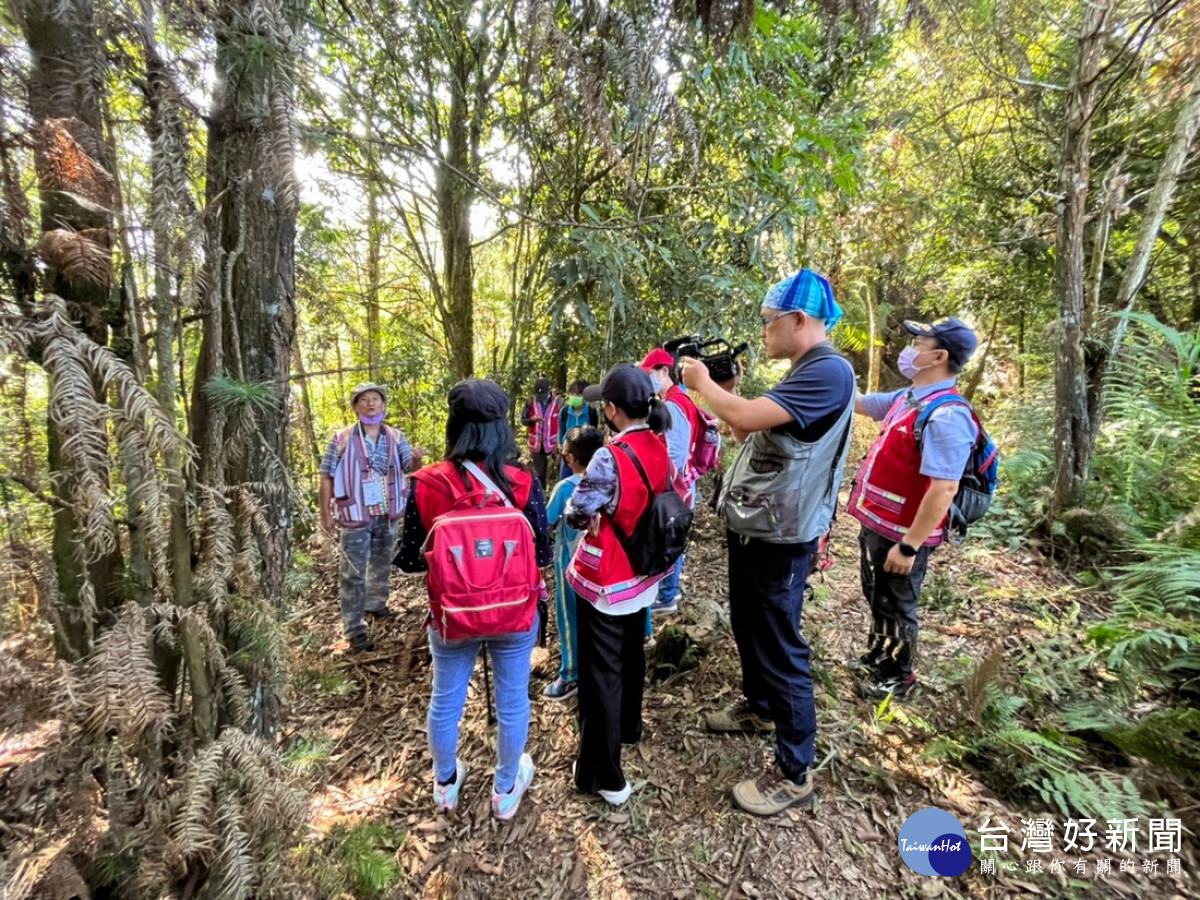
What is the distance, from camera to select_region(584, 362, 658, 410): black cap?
2.29 meters

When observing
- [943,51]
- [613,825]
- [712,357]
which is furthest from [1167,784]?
[943,51]

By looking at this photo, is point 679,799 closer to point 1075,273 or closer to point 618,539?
point 618,539

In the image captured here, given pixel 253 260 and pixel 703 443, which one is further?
pixel 703 443

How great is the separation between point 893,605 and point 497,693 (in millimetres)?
2222

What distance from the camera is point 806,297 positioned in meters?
2.15

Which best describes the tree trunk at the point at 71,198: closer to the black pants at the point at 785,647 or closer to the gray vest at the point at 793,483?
the gray vest at the point at 793,483

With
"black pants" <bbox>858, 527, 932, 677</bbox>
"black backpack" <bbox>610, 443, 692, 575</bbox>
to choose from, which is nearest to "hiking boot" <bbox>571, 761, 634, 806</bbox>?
"black backpack" <bbox>610, 443, 692, 575</bbox>

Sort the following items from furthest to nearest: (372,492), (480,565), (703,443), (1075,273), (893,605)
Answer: (1075,273)
(703,443)
(372,492)
(893,605)
(480,565)

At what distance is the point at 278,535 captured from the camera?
1949 millimetres

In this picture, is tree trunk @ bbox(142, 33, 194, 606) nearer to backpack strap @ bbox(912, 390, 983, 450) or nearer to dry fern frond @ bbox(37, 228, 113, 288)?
dry fern frond @ bbox(37, 228, 113, 288)

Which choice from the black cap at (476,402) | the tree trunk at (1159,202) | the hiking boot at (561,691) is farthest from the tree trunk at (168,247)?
the tree trunk at (1159,202)

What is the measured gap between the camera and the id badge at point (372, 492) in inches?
141

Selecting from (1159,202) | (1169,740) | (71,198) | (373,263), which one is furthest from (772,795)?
(373,263)

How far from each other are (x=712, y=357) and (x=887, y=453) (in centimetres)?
120
